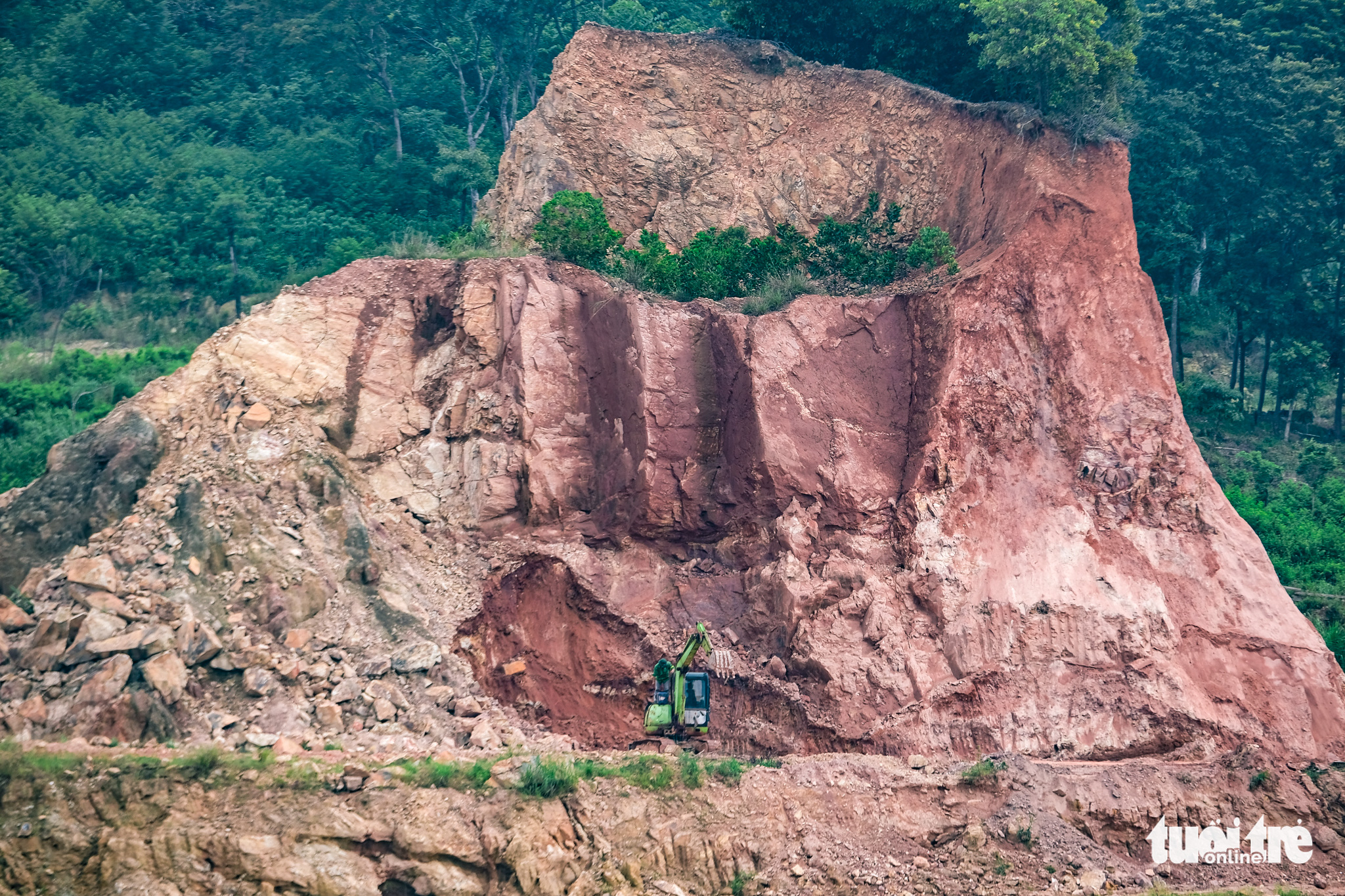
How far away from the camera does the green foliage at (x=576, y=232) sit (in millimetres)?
21828

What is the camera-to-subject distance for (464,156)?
100 feet

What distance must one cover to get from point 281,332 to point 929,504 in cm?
1182

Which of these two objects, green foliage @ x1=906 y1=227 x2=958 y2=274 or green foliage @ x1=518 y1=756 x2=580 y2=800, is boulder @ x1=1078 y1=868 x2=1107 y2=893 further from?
green foliage @ x1=906 y1=227 x2=958 y2=274

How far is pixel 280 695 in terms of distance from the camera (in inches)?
609

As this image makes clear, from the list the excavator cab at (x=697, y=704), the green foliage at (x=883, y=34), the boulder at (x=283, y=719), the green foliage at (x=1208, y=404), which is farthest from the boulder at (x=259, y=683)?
the green foliage at (x=1208, y=404)

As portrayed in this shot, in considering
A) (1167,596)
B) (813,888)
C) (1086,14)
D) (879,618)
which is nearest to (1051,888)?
(813,888)

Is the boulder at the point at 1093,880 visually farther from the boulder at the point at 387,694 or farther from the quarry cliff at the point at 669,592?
the boulder at the point at 387,694

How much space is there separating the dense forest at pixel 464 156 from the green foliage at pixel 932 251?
341 cm

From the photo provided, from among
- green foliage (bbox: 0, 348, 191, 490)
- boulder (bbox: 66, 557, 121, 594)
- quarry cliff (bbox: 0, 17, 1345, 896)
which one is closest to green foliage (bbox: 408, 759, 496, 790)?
quarry cliff (bbox: 0, 17, 1345, 896)

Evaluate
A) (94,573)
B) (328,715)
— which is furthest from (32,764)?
(328,715)

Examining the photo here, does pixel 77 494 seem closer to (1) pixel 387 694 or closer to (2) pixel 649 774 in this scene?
(1) pixel 387 694

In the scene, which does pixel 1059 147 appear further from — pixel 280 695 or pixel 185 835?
pixel 185 835

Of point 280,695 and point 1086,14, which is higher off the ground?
point 1086,14

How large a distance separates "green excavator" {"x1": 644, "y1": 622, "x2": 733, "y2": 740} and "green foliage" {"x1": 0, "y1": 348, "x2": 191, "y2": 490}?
530 inches
